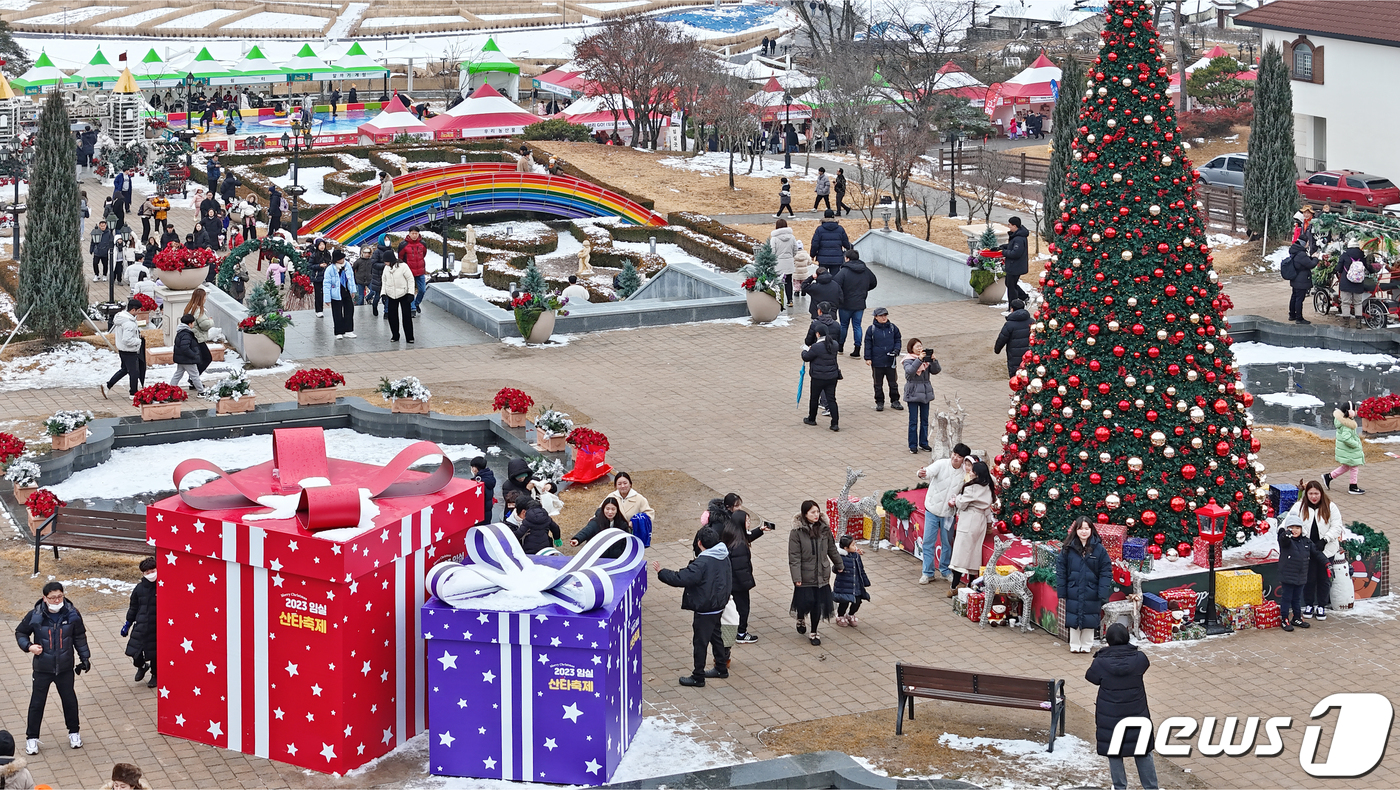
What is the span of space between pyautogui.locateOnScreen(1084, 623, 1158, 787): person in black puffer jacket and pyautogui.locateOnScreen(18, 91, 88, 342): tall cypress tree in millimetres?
17765

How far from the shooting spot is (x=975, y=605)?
1455 centimetres

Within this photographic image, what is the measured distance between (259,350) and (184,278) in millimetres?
2854

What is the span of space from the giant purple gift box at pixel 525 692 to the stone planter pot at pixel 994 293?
1673 centimetres

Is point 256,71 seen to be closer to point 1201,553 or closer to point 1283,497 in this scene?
point 1283,497

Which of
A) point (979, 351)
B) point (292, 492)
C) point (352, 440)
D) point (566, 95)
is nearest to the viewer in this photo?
point (292, 492)

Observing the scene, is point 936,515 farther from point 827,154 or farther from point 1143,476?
point 827,154

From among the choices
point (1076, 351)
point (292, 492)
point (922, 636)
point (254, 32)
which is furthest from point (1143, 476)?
point (254, 32)

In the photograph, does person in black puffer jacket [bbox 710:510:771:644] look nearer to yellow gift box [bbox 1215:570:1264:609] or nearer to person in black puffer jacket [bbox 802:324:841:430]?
yellow gift box [bbox 1215:570:1264:609]

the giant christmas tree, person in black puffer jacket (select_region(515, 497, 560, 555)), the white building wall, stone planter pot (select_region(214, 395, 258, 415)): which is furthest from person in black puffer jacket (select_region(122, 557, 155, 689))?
the white building wall

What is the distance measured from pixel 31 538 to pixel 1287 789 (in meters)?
11.4

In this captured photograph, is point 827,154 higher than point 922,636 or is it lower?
higher

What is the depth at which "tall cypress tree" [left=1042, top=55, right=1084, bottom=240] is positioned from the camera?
1217 inches

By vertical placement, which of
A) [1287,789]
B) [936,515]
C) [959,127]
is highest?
[959,127]

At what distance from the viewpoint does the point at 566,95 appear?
63.0 m
